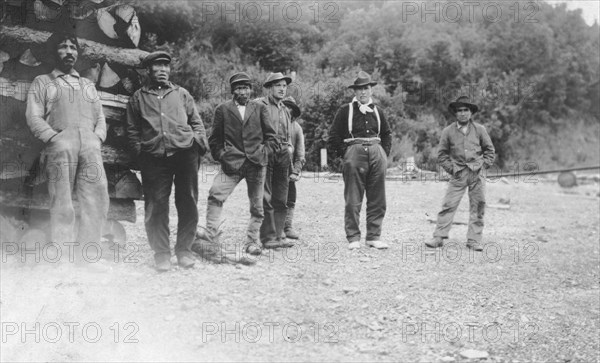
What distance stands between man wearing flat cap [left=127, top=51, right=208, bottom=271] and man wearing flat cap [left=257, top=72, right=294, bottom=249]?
4.03ft

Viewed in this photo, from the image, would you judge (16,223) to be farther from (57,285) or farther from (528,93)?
(528,93)

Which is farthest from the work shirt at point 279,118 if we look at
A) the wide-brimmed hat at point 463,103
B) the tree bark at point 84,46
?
the wide-brimmed hat at point 463,103

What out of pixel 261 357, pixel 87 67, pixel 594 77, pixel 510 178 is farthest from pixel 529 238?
pixel 594 77

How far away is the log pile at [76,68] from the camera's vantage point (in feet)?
18.2

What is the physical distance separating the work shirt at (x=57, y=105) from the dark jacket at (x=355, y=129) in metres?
2.91

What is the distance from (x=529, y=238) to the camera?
28.6ft

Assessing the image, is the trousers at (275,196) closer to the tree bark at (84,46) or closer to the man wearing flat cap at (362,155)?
the man wearing flat cap at (362,155)

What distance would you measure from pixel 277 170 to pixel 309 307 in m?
2.33

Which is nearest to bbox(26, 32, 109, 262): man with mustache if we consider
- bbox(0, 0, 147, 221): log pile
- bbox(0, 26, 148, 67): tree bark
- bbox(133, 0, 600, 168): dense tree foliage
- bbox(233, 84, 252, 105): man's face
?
bbox(0, 26, 148, 67): tree bark

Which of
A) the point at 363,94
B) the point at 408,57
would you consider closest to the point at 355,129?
the point at 363,94

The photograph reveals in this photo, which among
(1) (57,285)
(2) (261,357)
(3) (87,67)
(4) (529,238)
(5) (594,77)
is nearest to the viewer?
(2) (261,357)

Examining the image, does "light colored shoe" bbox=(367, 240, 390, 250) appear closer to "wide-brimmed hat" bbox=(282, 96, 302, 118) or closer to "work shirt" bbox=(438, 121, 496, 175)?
"work shirt" bbox=(438, 121, 496, 175)

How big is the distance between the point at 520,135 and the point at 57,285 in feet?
81.9

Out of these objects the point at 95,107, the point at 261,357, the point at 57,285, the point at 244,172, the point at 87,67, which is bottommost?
the point at 261,357
